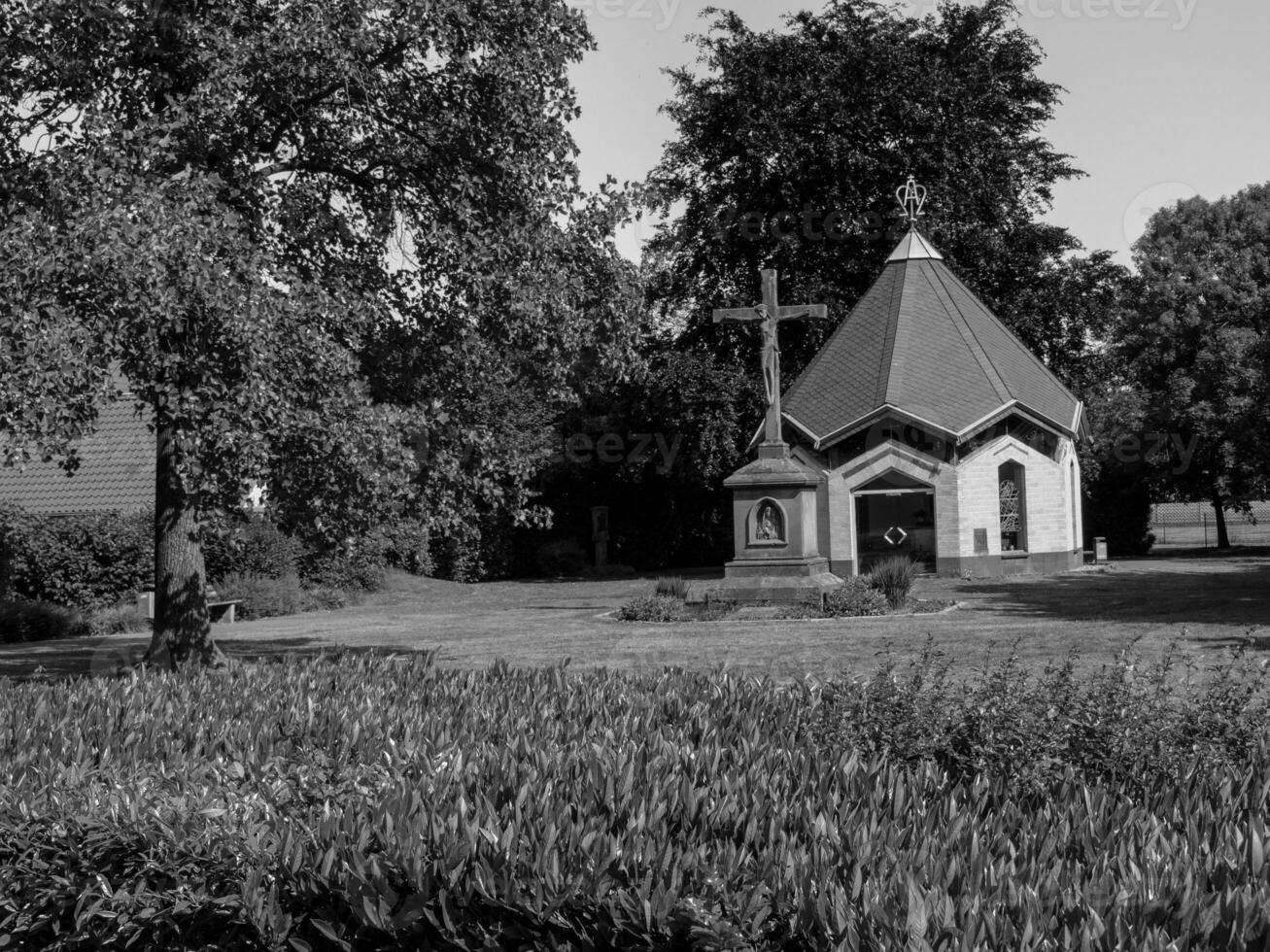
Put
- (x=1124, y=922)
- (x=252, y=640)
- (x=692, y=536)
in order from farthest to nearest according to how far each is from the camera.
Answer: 1. (x=692, y=536)
2. (x=252, y=640)
3. (x=1124, y=922)

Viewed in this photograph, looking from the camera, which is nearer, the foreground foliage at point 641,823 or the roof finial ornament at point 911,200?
the foreground foliage at point 641,823

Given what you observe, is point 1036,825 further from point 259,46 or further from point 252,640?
point 252,640

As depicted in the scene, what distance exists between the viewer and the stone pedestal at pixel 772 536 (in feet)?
70.0

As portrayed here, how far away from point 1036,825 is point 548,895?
63.6 inches

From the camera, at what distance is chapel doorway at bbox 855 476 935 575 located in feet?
108

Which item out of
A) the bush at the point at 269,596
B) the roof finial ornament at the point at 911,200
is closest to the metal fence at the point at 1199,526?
the roof finial ornament at the point at 911,200

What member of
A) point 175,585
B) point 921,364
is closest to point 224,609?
point 175,585

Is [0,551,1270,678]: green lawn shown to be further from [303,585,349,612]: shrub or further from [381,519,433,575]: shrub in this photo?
[381,519,433,575]: shrub

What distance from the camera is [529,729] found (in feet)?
19.5

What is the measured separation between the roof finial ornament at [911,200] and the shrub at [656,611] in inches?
710

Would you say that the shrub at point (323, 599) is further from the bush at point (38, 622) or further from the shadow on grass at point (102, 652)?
the shadow on grass at point (102, 652)

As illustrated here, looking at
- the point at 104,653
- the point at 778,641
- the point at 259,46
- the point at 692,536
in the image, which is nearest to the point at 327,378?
the point at 259,46

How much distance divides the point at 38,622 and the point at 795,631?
13847 millimetres

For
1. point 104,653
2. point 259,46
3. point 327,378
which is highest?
point 259,46
